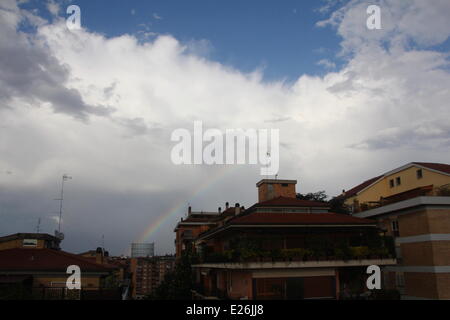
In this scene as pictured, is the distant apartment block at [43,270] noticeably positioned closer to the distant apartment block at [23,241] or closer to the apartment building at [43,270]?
the apartment building at [43,270]

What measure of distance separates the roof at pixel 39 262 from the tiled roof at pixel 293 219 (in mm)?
15202

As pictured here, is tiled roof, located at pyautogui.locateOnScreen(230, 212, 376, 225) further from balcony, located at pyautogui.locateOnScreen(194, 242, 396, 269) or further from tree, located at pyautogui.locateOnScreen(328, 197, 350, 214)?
tree, located at pyautogui.locateOnScreen(328, 197, 350, 214)

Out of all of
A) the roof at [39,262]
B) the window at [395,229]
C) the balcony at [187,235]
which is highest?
the balcony at [187,235]

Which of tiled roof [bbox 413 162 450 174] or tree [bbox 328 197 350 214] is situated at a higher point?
tiled roof [bbox 413 162 450 174]

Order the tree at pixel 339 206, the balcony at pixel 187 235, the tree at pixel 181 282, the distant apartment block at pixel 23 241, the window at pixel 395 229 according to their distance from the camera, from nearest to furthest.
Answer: the window at pixel 395 229 < the distant apartment block at pixel 23 241 < the tree at pixel 339 206 < the tree at pixel 181 282 < the balcony at pixel 187 235

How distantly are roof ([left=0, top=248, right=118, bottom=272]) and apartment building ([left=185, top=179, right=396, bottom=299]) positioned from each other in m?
12.7

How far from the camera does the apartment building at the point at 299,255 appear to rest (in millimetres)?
30953

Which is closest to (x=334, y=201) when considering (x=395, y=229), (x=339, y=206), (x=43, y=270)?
(x=339, y=206)

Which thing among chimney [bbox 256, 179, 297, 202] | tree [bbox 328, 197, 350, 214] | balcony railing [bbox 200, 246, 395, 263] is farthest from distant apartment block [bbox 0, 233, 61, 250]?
tree [bbox 328, 197, 350, 214]

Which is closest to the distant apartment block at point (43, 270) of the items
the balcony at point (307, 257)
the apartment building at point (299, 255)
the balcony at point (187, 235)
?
the apartment building at point (299, 255)

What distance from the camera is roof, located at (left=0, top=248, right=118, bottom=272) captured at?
37.0 meters

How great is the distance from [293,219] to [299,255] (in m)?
3.81
